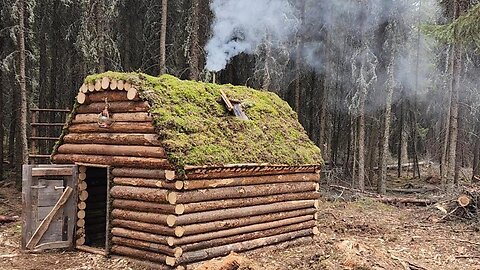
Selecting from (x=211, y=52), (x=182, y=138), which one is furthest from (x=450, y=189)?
(x=182, y=138)

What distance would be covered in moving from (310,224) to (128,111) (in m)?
5.10

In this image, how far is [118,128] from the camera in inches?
361

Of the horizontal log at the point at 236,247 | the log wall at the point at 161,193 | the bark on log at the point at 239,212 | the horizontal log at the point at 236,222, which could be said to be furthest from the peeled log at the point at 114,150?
the horizontal log at the point at 236,247

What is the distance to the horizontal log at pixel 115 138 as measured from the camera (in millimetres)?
8555

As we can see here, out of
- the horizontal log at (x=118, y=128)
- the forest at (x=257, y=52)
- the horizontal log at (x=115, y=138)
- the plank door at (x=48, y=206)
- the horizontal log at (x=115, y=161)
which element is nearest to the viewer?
the horizontal log at (x=115, y=161)

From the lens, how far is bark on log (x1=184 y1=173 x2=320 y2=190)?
8.45 metres

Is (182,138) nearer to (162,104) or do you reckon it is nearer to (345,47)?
(162,104)

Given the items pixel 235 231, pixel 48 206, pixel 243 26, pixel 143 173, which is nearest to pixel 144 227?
pixel 143 173

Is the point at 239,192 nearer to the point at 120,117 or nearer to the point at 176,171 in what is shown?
the point at 176,171

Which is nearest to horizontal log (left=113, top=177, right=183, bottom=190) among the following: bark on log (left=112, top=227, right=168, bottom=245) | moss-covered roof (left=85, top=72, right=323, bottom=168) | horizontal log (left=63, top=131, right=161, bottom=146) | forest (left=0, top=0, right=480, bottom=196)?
moss-covered roof (left=85, top=72, right=323, bottom=168)

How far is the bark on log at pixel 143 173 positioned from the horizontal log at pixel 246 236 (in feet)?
4.07

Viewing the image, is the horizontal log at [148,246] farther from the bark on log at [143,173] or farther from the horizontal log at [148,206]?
the bark on log at [143,173]

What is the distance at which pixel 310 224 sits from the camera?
37.8 ft

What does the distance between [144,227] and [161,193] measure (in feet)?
2.48
